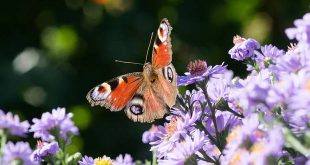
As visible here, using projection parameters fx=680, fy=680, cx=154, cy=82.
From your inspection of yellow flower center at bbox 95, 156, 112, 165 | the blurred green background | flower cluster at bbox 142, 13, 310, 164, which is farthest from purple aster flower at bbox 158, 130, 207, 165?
the blurred green background

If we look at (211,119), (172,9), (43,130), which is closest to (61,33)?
(172,9)

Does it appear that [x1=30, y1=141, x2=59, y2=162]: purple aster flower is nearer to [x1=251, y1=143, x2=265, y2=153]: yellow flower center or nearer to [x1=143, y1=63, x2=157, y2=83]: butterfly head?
[x1=143, y1=63, x2=157, y2=83]: butterfly head

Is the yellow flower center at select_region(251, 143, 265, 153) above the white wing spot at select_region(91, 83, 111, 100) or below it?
below

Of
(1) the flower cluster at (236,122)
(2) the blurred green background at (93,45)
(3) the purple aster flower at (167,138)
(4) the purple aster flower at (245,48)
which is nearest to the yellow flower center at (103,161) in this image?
(1) the flower cluster at (236,122)

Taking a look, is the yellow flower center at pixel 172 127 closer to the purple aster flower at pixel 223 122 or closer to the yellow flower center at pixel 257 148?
the purple aster flower at pixel 223 122

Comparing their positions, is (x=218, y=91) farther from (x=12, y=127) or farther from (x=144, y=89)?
(x=12, y=127)

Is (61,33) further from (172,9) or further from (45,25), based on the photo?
(172,9)

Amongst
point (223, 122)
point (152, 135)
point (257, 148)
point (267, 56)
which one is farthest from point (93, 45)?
point (257, 148)
